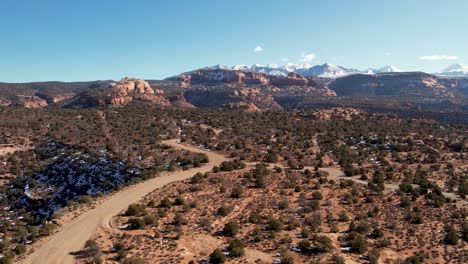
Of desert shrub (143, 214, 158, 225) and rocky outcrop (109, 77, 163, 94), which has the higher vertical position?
rocky outcrop (109, 77, 163, 94)

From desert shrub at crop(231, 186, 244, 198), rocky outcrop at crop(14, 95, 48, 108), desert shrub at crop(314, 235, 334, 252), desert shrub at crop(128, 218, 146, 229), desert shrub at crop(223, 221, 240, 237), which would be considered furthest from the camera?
rocky outcrop at crop(14, 95, 48, 108)

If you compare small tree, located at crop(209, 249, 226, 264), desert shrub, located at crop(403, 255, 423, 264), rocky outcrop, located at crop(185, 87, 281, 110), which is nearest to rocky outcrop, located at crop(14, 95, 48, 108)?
rocky outcrop, located at crop(185, 87, 281, 110)

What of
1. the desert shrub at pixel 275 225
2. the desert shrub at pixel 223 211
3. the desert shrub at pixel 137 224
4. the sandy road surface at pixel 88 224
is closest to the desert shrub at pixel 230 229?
the desert shrub at pixel 275 225

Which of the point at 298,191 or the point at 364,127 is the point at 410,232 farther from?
the point at 364,127

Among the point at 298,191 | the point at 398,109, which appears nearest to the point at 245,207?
the point at 298,191

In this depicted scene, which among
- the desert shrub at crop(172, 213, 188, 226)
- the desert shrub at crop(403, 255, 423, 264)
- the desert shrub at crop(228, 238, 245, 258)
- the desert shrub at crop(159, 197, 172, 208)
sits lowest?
the desert shrub at crop(403, 255, 423, 264)

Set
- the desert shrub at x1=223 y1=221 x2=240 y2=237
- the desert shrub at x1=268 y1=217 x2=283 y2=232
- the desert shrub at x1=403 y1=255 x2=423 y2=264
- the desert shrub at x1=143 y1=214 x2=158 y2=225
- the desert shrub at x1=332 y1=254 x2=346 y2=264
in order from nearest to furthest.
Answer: the desert shrub at x1=332 y1=254 x2=346 y2=264
the desert shrub at x1=403 y1=255 x2=423 y2=264
the desert shrub at x1=223 y1=221 x2=240 y2=237
the desert shrub at x1=268 y1=217 x2=283 y2=232
the desert shrub at x1=143 y1=214 x2=158 y2=225

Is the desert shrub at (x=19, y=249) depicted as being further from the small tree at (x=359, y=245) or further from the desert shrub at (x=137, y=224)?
the small tree at (x=359, y=245)

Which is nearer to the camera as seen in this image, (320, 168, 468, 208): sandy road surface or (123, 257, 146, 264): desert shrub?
(123, 257, 146, 264): desert shrub

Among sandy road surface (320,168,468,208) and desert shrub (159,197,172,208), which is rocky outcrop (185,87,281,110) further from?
desert shrub (159,197,172,208)

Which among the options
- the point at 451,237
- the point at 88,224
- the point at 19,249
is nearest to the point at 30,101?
the point at 88,224
